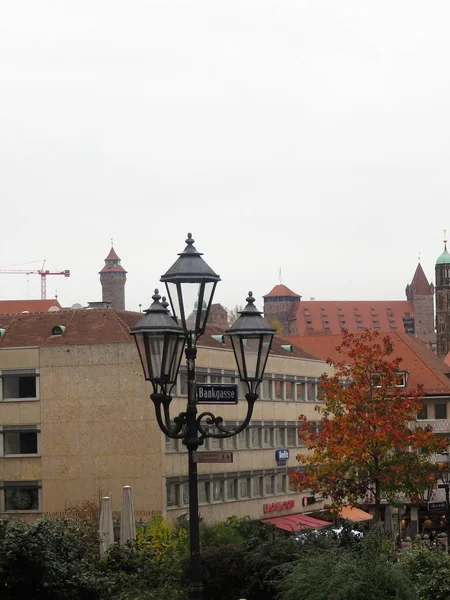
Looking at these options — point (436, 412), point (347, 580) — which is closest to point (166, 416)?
point (347, 580)

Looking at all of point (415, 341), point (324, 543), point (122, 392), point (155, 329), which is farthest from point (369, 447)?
point (415, 341)

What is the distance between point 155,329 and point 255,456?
1873 inches

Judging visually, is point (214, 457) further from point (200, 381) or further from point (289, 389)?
point (289, 389)

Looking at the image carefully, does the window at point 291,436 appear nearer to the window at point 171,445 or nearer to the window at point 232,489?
the window at point 232,489

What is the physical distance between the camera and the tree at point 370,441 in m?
47.8

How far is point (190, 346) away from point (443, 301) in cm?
17478

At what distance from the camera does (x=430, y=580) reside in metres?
22.1

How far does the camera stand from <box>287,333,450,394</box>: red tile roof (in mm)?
91812

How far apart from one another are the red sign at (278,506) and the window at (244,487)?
203cm

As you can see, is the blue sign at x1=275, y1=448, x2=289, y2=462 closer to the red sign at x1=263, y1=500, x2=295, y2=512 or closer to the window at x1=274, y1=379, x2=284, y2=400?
the red sign at x1=263, y1=500, x2=295, y2=512

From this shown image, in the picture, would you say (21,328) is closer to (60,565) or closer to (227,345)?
(227,345)

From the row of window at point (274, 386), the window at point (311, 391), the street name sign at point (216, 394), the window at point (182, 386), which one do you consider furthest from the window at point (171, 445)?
the street name sign at point (216, 394)

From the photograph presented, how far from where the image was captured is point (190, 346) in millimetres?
16984

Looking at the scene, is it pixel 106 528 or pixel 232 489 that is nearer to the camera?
pixel 106 528
